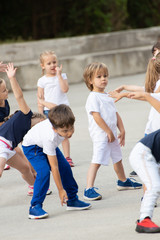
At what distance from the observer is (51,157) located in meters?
4.81

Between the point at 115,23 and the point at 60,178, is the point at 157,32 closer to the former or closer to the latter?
the point at 115,23

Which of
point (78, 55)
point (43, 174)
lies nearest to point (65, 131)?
point (43, 174)

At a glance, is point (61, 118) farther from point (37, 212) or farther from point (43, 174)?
point (37, 212)

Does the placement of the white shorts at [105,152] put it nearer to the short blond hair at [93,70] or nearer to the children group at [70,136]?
the children group at [70,136]

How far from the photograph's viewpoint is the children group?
165 inches

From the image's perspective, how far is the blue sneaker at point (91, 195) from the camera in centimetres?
536

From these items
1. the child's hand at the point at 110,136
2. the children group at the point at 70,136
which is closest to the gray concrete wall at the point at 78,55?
the children group at the point at 70,136

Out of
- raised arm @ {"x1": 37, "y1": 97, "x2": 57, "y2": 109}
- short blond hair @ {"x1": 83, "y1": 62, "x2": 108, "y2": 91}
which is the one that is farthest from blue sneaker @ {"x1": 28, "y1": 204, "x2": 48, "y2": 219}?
raised arm @ {"x1": 37, "y1": 97, "x2": 57, "y2": 109}

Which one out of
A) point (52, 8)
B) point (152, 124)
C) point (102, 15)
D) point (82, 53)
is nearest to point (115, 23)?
point (102, 15)

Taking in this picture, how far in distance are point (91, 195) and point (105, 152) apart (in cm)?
44

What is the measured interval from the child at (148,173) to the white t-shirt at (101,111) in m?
1.24

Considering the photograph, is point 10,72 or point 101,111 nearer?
point 10,72

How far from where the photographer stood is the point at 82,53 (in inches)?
653

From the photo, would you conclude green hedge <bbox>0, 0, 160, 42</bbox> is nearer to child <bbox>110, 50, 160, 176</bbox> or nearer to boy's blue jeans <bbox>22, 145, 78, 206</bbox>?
child <bbox>110, 50, 160, 176</bbox>
